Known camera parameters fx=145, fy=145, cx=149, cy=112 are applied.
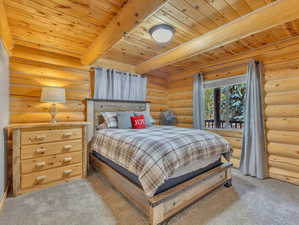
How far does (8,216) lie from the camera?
4.91 ft

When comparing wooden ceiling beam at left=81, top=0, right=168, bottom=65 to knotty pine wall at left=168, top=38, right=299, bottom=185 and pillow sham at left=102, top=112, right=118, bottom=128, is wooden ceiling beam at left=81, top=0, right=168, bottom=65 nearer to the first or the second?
pillow sham at left=102, top=112, right=118, bottom=128

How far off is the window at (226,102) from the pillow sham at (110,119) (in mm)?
2282

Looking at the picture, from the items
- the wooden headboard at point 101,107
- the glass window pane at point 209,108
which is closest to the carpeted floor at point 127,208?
the wooden headboard at point 101,107

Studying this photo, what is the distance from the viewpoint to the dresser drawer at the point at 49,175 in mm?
1947

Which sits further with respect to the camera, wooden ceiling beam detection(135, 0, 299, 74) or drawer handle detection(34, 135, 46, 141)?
drawer handle detection(34, 135, 46, 141)

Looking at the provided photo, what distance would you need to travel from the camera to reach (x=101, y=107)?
307cm

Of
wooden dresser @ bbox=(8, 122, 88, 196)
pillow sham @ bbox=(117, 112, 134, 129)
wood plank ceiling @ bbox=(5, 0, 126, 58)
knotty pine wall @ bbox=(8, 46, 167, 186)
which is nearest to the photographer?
wood plank ceiling @ bbox=(5, 0, 126, 58)

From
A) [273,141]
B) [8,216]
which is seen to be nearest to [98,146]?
[8,216]

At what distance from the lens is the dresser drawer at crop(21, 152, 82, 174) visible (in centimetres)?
196

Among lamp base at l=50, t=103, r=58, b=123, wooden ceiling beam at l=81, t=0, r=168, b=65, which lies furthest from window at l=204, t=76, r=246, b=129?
lamp base at l=50, t=103, r=58, b=123

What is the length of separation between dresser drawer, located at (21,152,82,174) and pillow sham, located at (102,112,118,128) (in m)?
0.70

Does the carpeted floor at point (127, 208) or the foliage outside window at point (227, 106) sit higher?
the foliage outside window at point (227, 106)

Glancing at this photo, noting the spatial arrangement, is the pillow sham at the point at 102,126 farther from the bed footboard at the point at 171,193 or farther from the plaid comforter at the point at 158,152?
the bed footboard at the point at 171,193

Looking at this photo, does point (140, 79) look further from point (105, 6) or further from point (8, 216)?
point (8, 216)
